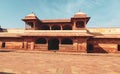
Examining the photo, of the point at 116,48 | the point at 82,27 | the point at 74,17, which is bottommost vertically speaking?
the point at 116,48

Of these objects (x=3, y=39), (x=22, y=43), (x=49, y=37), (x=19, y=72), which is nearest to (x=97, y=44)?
(x=49, y=37)

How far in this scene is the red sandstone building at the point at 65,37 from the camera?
69.1ft

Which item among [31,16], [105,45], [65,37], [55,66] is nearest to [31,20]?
[31,16]

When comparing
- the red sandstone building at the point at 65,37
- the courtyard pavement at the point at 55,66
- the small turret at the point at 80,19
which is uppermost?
the small turret at the point at 80,19

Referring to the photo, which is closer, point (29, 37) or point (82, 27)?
point (29, 37)

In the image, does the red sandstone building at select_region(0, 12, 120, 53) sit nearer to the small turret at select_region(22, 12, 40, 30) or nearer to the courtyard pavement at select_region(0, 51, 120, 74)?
the small turret at select_region(22, 12, 40, 30)

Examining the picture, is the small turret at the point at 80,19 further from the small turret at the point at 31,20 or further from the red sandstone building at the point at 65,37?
the small turret at the point at 31,20

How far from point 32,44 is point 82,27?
8.91m

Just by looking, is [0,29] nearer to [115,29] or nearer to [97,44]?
[97,44]

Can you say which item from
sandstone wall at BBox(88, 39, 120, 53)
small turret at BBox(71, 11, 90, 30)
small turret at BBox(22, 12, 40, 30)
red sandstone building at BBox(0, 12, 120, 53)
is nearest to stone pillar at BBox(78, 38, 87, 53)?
red sandstone building at BBox(0, 12, 120, 53)

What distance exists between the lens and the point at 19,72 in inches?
277

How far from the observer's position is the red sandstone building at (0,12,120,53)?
830 inches

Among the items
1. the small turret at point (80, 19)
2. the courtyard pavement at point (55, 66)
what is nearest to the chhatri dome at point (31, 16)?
the small turret at point (80, 19)

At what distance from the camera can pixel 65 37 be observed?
21312mm
